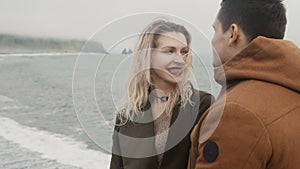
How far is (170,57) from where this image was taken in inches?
71.8

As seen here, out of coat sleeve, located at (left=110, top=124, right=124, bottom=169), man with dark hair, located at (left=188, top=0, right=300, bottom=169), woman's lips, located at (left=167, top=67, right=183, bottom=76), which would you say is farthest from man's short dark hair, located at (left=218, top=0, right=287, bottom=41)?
coat sleeve, located at (left=110, top=124, right=124, bottom=169)

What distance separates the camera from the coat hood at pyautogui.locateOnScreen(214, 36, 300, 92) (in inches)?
44.9

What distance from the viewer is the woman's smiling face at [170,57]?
71.7 inches

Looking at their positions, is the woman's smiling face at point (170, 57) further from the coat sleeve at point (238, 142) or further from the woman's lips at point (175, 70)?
the coat sleeve at point (238, 142)

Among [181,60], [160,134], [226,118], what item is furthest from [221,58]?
[160,134]

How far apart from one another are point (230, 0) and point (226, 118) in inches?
A: 16.7

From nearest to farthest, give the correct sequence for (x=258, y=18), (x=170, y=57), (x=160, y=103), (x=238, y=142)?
(x=238, y=142), (x=258, y=18), (x=170, y=57), (x=160, y=103)

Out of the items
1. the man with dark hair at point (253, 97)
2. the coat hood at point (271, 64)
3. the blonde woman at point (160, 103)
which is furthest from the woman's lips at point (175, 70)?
the coat hood at point (271, 64)

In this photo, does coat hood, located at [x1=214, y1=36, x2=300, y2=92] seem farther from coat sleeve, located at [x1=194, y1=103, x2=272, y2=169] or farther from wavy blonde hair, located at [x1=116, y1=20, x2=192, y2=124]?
wavy blonde hair, located at [x1=116, y1=20, x2=192, y2=124]

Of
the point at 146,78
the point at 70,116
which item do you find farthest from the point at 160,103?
the point at 70,116

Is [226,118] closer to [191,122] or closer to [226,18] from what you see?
[226,18]

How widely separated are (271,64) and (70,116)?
14.8 m

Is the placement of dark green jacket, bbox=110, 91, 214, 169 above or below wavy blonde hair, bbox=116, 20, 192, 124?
below

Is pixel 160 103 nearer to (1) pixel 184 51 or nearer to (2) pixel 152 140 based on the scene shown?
(2) pixel 152 140
